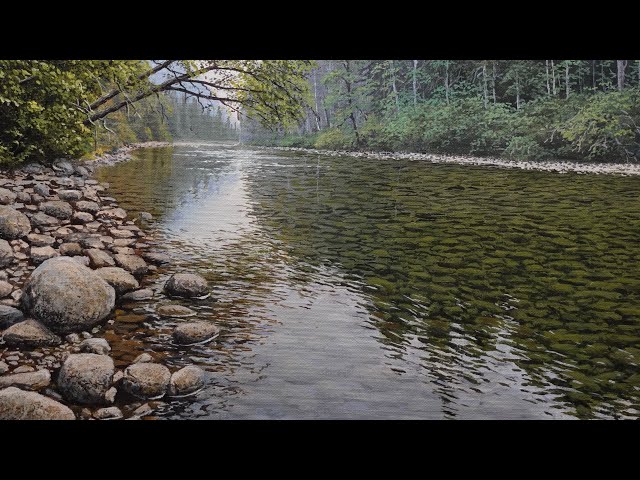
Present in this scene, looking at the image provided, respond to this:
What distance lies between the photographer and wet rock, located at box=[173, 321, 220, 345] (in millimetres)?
3256

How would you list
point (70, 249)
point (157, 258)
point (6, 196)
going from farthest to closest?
point (6, 196)
point (157, 258)
point (70, 249)

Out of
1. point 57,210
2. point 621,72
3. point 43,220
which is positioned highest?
point 621,72

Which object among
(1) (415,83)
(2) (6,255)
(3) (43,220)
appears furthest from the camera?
(1) (415,83)

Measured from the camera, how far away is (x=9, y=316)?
10.6 ft

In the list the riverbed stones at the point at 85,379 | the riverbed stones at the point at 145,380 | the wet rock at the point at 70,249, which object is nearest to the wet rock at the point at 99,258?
the wet rock at the point at 70,249

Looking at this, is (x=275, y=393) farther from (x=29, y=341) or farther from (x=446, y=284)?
(x=446, y=284)

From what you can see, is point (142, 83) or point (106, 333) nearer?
point (106, 333)

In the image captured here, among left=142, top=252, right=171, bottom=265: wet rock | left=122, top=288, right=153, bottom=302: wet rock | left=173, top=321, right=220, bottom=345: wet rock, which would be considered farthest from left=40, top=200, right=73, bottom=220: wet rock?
left=173, top=321, right=220, bottom=345: wet rock

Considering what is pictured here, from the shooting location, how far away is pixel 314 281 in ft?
15.1

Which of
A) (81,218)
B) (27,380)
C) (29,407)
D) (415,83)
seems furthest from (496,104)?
(29,407)

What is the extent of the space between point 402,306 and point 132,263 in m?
2.68

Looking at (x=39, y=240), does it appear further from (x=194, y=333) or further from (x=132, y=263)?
(x=194, y=333)

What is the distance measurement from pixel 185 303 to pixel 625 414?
10.6 feet
